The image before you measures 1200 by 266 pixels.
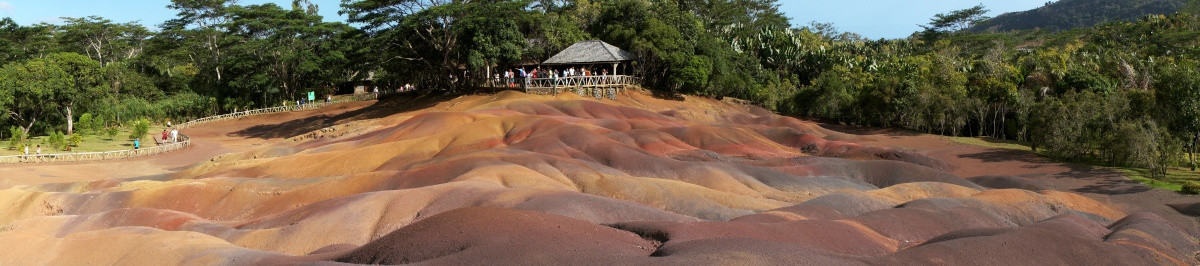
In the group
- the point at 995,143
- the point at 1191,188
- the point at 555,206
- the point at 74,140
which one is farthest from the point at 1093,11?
the point at 74,140

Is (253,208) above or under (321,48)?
under

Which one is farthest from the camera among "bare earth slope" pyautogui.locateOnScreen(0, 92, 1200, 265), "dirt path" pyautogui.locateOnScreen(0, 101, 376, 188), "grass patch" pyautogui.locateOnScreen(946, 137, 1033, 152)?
"grass patch" pyautogui.locateOnScreen(946, 137, 1033, 152)

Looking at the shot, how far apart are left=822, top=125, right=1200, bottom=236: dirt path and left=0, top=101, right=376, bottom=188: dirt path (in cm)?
3666

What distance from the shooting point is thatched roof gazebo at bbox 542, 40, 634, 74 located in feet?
181

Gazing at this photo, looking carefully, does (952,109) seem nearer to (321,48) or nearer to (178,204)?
(178,204)

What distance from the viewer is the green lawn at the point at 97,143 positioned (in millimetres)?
40281

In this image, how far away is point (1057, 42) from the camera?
9356 cm

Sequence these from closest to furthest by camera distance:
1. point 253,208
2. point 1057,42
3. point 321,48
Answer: point 253,208 → point 321,48 → point 1057,42

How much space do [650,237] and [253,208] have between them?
13708 mm

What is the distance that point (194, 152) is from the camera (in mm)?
42469

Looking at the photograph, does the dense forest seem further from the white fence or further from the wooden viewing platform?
the white fence


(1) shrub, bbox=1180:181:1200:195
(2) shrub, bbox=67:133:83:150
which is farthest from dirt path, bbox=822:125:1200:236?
(2) shrub, bbox=67:133:83:150

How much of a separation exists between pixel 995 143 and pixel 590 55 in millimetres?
27087

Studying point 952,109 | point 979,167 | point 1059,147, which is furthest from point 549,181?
point 952,109
